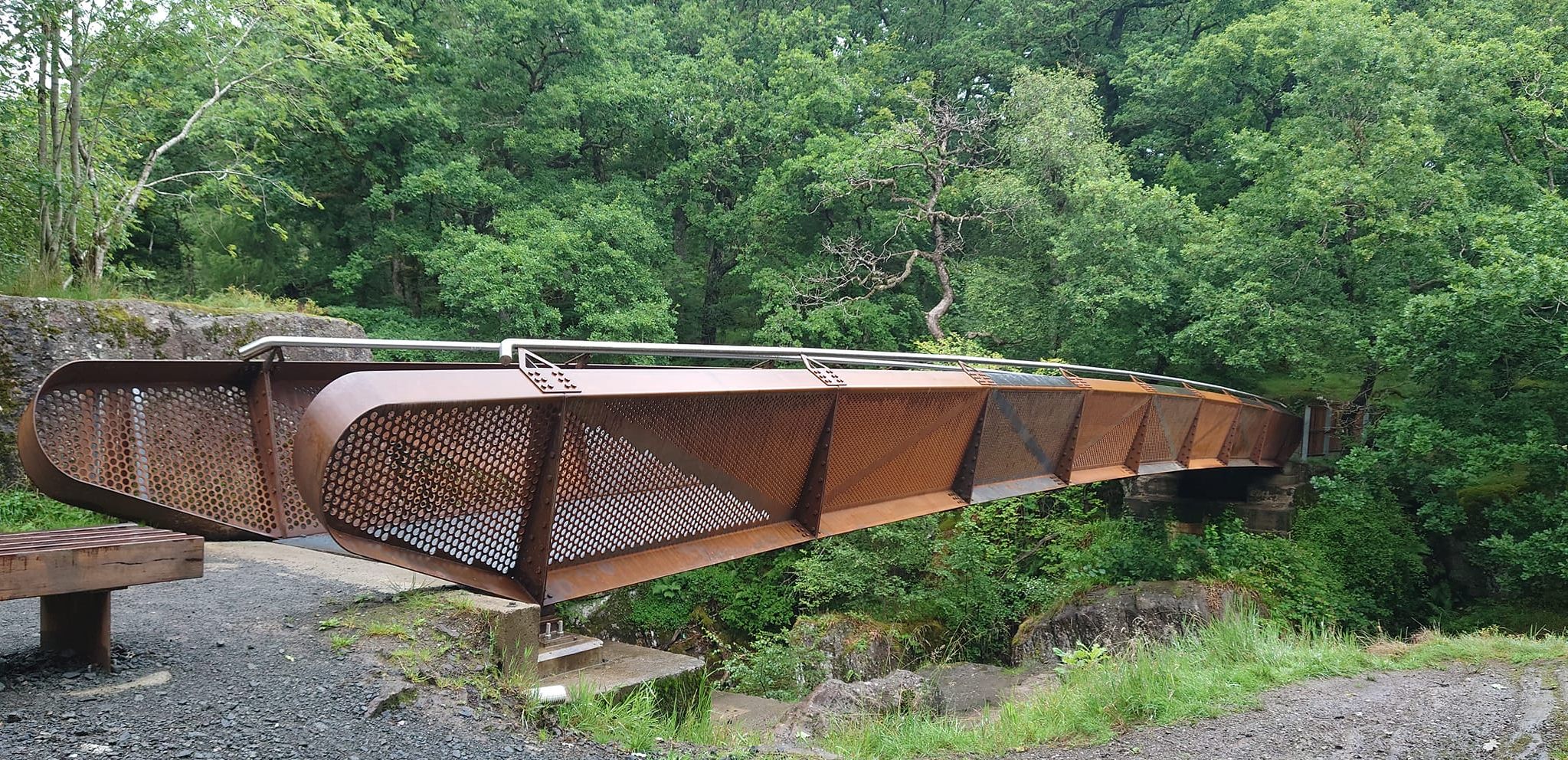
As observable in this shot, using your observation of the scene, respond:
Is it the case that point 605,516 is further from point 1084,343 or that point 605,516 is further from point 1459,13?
point 1459,13

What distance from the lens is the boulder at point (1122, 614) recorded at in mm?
10797

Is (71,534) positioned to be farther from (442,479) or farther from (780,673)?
(780,673)

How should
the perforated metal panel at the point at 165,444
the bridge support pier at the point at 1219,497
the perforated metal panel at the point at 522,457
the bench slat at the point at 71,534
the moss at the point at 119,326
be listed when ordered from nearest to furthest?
the perforated metal panel at the point at 522,457
the bench slat at the point at 71,534
the perforated metal panel at the point at 165,444
the moss at the point at 119,326
the bridge support pier at the point at 1219,497

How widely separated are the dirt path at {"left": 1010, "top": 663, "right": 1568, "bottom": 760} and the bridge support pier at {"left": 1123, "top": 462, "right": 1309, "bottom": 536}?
7.88m

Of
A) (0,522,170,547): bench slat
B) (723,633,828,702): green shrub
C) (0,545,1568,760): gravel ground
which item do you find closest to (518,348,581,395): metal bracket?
(0,545,1568,760): gravel ground

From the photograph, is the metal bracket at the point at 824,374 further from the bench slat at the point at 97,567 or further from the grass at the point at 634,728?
the bench slat at the point at 97,567

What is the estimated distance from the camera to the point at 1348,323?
12539 mm

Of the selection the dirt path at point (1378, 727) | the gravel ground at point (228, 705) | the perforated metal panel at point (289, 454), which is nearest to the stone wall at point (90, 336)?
the gravel ground at point (228, 705)

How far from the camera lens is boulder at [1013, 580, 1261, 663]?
10.8m

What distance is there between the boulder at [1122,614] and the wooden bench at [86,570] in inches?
383

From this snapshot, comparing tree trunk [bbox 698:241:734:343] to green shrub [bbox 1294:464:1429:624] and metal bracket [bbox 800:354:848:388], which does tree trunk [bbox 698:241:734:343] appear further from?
metal bracket [bbox 800:354:848:388]

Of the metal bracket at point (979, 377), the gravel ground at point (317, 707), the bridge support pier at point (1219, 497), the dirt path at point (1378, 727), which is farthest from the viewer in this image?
the bridge support pier at point (1219, 497)

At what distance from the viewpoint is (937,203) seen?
1967cm

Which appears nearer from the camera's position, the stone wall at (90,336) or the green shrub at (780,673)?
the stone wall at (90,336)
